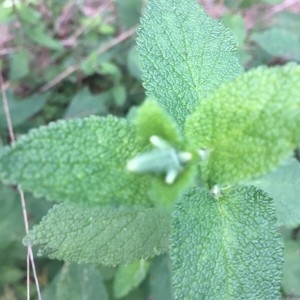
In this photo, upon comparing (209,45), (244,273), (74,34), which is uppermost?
(209,45)

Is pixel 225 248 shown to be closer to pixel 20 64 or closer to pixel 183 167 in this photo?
pixel 183 167

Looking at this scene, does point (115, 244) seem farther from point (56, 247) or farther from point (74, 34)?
point (74, 34)

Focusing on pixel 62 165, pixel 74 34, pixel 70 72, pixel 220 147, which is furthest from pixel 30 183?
pixel 74 34

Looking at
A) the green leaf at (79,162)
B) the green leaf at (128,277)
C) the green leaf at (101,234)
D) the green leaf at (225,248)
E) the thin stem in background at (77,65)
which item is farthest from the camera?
the thin stem in background at (77,65)

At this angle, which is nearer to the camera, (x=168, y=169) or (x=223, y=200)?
(x=168, y=169)

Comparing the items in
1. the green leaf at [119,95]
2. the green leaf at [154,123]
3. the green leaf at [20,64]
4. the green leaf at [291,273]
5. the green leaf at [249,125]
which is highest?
the green leaf at [154,123]

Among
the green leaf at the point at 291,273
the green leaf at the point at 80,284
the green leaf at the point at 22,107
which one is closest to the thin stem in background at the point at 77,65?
the green leaf at the point at 22,107

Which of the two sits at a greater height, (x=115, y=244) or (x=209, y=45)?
(x=209, y=45)

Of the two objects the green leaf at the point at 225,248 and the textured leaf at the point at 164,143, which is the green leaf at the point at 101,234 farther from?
the textured leaf at the point at 164,143
